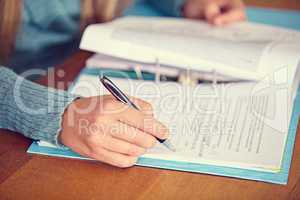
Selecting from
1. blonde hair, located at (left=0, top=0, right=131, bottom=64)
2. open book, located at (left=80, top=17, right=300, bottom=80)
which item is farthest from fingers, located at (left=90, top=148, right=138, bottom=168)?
blonde hair, located at (left=0, top=0, right=131, bottom=64)

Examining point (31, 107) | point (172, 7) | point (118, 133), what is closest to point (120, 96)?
point (118, 133)

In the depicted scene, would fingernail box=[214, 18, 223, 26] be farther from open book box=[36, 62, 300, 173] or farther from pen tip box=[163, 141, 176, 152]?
pen tip box=[163, 141, 176, 152]

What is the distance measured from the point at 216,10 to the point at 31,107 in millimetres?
528

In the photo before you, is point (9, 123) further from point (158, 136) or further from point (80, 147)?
point (158, 136)

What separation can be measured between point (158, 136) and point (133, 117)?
46 millimetres

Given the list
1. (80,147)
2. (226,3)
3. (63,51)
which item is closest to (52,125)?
(80,147)

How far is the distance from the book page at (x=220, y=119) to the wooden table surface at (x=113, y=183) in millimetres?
34

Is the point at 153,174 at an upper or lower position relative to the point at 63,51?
lower

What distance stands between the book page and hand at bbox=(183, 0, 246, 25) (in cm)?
26

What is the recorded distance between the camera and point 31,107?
810mm

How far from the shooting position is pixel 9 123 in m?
0.82

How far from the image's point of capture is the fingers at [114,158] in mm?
722

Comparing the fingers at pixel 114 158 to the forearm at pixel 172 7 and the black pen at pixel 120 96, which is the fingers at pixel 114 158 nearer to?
the black pen at pixel 120 96

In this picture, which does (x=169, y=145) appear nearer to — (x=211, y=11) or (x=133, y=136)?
(x=133, y=136)
